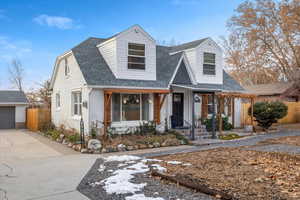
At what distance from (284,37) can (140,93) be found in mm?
18519

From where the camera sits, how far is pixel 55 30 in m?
20.7

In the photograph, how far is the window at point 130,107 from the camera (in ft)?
42.4

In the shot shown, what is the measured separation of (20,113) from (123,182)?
19115mm

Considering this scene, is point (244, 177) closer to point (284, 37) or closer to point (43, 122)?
point (43, 122)

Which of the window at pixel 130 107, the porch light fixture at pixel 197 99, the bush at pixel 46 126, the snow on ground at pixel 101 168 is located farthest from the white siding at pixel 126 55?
the bush at pixel 46 126

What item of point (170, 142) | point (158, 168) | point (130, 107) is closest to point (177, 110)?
point (130, 107)

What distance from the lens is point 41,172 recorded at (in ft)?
23.6

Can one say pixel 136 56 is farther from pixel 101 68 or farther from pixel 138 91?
pixel 138 91

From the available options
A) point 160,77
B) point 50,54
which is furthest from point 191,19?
point 50,54

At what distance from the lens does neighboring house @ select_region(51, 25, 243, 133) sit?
12445 millimetres

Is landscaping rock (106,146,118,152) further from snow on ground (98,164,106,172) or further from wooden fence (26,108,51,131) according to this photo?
wooden fence (26,108,51,131)

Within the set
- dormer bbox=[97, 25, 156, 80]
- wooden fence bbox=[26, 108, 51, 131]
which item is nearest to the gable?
dormer bbox=[97, 25, 156, 80]

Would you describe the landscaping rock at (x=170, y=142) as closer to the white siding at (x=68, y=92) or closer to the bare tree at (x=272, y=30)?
the white siding at (x=68, y=92)

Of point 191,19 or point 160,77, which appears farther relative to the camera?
point 191,19
